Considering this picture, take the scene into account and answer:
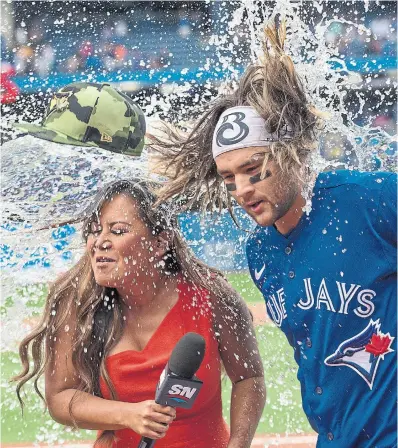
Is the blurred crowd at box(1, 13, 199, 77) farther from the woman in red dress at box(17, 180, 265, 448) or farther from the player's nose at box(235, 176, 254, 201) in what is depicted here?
the player's nose at box(235, 176, 254, 201)

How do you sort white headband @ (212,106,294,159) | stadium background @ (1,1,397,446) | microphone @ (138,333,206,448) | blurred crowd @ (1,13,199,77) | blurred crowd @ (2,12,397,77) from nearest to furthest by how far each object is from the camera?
microphone @ (138,333,206,448)
white headband @ (212,106,294,159)
stadium background @ (1,1,397,446)
blurred crowd @ (2,12,397,77)
blurred crowd @ (1,13,199,77)

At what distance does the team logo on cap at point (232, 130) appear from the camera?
10.2 ft

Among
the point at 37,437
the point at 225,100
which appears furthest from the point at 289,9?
the point at 37,437

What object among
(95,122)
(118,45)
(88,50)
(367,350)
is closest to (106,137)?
(95,122)

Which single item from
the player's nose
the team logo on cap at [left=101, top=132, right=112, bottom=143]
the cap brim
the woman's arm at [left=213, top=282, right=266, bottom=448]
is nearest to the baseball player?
the player's nose

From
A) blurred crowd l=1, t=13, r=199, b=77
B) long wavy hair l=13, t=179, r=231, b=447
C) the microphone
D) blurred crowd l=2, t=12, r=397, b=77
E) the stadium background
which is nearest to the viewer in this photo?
the microphone

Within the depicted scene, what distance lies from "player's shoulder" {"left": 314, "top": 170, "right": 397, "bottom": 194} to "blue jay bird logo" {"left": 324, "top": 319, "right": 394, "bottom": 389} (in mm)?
484

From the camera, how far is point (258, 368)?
12.0ft

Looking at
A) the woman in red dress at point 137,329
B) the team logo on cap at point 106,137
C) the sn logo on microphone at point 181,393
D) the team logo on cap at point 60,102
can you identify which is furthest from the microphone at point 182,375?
the team logo on cap at point 60,102

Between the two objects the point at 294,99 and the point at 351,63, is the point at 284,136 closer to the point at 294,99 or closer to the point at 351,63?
the point at 294,99

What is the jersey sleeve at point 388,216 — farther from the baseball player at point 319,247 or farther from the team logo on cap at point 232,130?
the team logo on cap at point 232,130

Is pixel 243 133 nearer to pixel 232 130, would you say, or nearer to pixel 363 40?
pixel 232 130

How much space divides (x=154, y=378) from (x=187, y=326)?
0.26 meters

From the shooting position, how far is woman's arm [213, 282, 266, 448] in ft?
11.6
